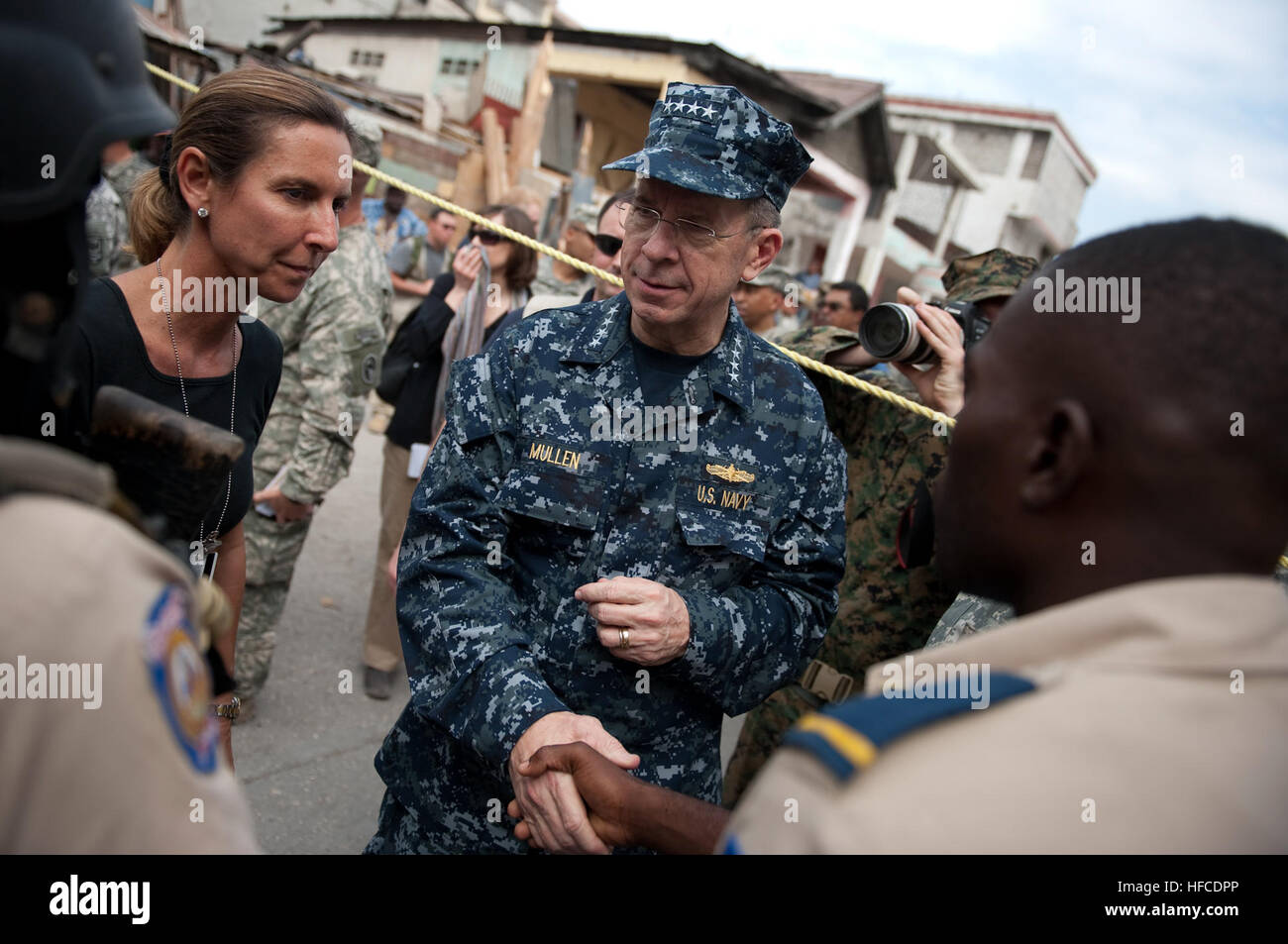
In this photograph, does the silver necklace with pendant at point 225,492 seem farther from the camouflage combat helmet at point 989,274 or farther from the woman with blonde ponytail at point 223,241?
the camouflage combat helmet at point 989,274

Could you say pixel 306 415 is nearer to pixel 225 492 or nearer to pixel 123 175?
pixel 225 492

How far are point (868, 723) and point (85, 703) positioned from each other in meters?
0.66

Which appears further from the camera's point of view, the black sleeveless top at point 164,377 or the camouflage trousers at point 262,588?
the camouflage trousers at point 262,588

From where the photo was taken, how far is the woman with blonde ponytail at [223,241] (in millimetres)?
1922

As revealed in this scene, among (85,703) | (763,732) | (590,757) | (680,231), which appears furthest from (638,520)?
(763,732)

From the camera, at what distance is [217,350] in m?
2.06

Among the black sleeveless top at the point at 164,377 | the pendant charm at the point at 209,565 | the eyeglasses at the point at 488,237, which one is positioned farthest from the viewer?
the eyeglasses at the point at 488,237

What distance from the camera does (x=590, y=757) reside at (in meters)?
1.59

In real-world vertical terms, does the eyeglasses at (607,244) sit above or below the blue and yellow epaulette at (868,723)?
above

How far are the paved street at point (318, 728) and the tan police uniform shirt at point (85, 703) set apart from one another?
2.61 meters

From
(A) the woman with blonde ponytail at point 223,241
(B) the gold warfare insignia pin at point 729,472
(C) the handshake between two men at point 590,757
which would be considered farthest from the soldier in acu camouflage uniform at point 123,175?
(C) the handshake between two men at point 590,757
